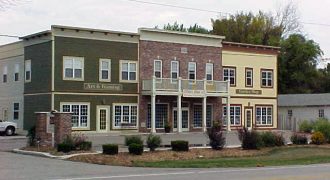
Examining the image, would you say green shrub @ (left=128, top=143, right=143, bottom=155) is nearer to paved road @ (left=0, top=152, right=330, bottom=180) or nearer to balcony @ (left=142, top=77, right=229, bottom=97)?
paved road @ (left=0, top=152, right=330, bottom=180)

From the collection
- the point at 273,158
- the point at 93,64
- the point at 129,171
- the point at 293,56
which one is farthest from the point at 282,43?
the point at 129,171

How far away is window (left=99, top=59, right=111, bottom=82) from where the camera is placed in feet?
166

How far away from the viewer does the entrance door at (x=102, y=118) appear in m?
49.9

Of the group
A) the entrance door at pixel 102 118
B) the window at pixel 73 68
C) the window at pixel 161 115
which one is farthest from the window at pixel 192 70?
the window at pixel 73 68

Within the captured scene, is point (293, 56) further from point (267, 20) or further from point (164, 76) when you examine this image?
point (164, 76)

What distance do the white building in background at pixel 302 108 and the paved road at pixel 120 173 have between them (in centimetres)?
4684

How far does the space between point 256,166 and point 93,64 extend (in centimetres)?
2778

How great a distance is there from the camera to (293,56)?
81.7m

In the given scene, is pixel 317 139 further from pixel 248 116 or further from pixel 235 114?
pixel 248 116

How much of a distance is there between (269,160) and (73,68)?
25195 mm

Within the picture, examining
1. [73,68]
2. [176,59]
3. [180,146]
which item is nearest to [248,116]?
[176,59]

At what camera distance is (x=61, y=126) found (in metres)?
31.5

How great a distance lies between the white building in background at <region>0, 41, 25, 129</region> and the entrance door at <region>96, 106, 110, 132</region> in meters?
7.29

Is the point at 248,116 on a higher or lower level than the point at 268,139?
higher
